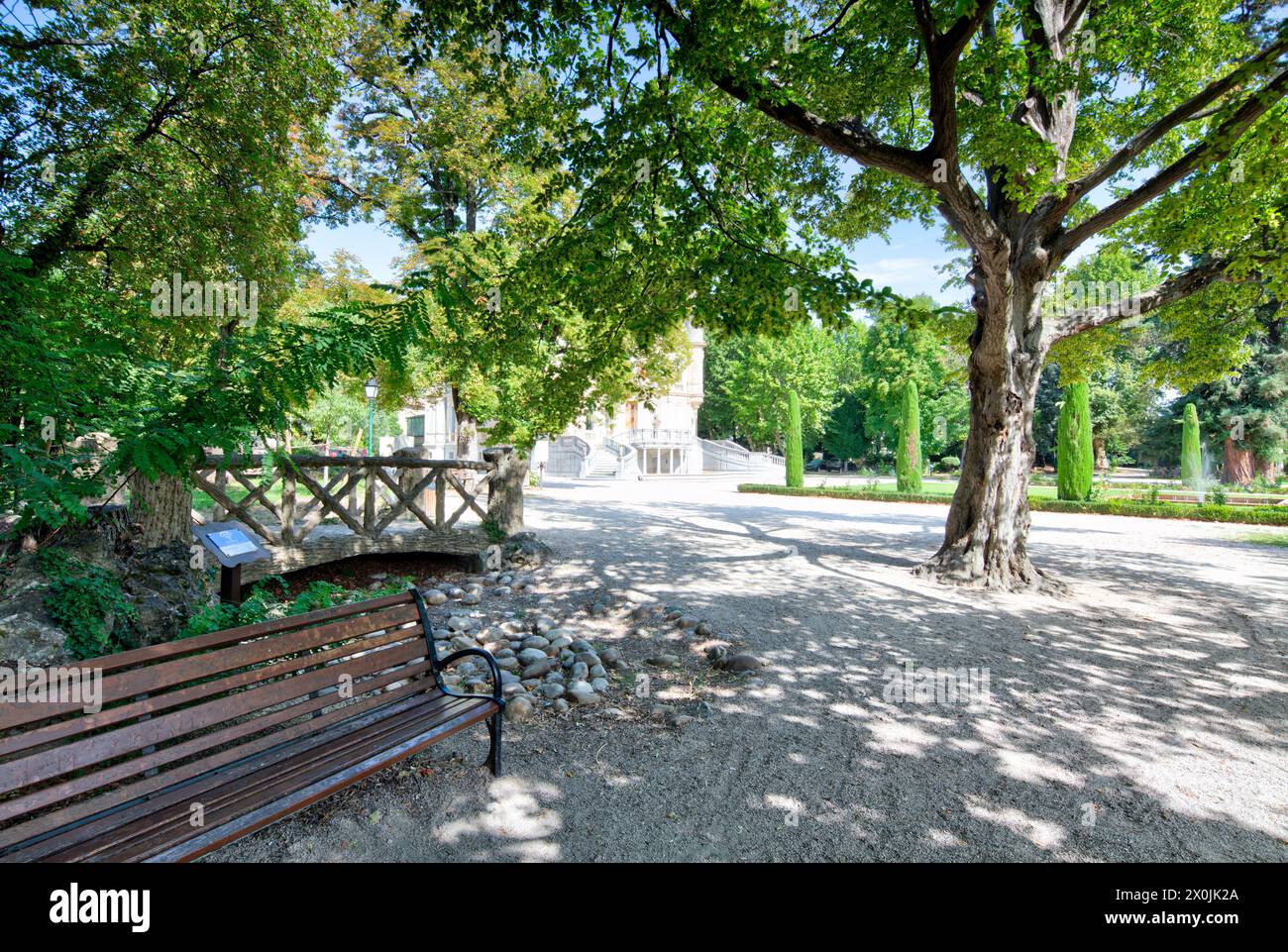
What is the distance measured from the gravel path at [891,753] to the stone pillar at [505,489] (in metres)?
2.92

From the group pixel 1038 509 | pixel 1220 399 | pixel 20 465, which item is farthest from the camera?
pixel 1220 399

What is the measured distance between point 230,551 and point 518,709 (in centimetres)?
231

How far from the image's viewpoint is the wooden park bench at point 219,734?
1.97 m

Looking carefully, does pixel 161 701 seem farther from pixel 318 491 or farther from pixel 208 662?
pixel 318 491

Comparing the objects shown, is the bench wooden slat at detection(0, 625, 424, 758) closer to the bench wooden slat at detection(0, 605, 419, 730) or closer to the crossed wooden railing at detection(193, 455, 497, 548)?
the bench wooden slat at detection(0, 605, 419, 730)

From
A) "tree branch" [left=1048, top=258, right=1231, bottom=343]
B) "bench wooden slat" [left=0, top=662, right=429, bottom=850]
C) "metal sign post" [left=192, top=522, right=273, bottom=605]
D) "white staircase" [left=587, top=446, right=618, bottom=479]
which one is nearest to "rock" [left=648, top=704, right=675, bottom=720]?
"bench wooden slat" [left=0, top=662, right=429, bottom=850]

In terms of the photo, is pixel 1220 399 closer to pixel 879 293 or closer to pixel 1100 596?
pixel 1100 596

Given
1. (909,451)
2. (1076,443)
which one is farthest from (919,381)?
(1076,443)

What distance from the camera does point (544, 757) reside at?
342cm

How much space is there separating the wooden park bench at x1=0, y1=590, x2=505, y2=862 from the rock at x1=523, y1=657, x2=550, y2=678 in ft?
3.89

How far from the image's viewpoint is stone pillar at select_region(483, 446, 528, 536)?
10.0 m

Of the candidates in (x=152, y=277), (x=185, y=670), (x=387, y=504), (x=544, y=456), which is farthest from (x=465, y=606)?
(x=544, y=456)
